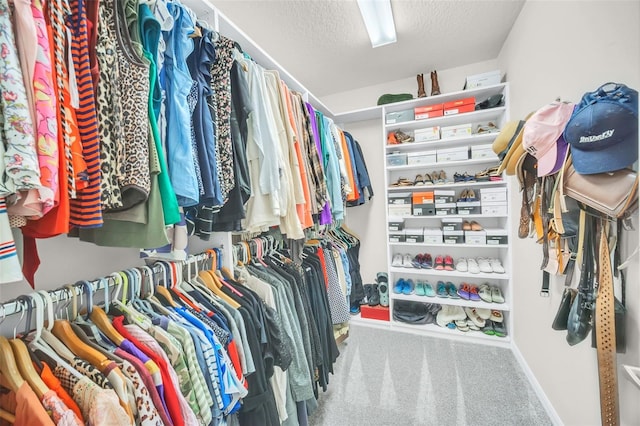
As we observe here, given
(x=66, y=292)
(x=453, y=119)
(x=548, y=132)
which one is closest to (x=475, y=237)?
(x=453, y=119)

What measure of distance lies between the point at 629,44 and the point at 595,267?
75cm

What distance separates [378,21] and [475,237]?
1.90 metres

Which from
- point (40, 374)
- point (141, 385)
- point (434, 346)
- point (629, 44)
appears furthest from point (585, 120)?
point (434, 346)

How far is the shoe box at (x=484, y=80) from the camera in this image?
7.09ft

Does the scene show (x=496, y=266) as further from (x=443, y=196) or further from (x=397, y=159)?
(x=397, y=159)

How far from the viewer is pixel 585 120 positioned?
81 centimetres

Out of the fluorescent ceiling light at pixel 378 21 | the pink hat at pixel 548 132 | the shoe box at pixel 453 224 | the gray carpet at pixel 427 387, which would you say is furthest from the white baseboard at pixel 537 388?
the fluorescent ceiling light at pixel 378 21

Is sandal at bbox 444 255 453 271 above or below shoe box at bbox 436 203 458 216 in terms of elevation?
below

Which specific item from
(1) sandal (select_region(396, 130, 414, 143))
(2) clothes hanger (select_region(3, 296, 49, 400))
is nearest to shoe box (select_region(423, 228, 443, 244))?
(1) sandal (select_region(396, 130, 414, 143))

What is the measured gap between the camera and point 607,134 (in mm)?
756

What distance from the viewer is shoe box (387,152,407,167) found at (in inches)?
97.9

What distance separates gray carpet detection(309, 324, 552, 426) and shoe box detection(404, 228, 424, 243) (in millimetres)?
903

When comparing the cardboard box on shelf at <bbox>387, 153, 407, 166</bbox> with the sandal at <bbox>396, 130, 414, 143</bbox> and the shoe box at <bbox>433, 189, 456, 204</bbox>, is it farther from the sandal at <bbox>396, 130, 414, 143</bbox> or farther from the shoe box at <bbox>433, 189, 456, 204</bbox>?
the shoe box at <bbox>433, 189, 456, 204</bbox>

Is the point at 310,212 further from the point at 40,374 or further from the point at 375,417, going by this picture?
the point at 375,417
